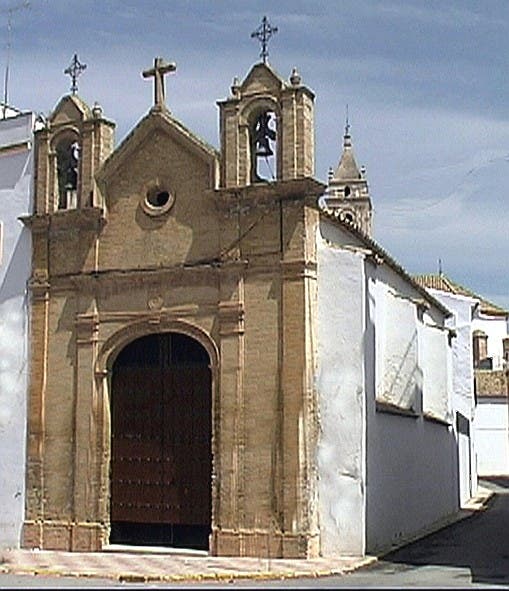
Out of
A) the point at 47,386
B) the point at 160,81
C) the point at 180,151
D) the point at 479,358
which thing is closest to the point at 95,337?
the point at 47,386

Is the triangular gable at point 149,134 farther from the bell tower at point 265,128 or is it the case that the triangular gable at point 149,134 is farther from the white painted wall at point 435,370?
the white painted wall at point 435,370

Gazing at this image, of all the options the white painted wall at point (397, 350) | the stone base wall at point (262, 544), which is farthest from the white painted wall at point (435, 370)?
the stone base wall at point (262, 544)

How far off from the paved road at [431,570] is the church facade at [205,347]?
0.79 metres

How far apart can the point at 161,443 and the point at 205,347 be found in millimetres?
2095

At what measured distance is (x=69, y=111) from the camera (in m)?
20.6

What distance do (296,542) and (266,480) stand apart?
3.90ft

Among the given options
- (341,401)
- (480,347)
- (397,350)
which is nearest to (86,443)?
(341,401)

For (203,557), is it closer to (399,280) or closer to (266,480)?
(266,480)

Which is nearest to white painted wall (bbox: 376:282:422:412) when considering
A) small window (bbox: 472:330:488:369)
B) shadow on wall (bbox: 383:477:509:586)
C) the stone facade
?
shadow on wall (bbox: 383:477:509:586)

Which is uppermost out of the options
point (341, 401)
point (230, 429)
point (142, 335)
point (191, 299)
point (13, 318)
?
point (191, 299)

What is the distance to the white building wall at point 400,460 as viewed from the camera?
718 inches

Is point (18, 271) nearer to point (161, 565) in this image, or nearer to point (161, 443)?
point (161, 443)

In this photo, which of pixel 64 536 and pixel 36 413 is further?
pixel 36 413

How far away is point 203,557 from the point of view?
1762 cm
